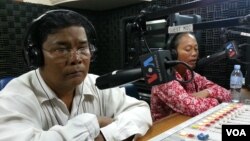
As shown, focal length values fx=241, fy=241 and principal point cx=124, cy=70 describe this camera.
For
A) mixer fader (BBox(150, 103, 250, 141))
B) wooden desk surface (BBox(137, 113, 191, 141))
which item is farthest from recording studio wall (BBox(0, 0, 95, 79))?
mixer fader (BBox(150, 103, 250, 141))

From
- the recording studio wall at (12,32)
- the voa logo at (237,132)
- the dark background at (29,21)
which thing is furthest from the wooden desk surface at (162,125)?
the recording studio wall at (12,32)

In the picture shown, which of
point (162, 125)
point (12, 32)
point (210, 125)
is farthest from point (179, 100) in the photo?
point (12, 32)

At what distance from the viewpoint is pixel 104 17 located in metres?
3.03

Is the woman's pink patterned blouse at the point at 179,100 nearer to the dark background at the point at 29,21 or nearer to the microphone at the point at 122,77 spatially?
the dark background at the point at 29,21

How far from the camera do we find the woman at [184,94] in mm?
1323

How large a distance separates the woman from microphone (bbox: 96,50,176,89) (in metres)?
0.69

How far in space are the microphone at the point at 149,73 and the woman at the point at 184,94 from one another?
69 cm

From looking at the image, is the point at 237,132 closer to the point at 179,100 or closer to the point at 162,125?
the point at 162,125

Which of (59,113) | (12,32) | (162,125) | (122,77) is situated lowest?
(162,125)

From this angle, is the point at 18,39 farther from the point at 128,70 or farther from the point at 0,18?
the point at 128,70

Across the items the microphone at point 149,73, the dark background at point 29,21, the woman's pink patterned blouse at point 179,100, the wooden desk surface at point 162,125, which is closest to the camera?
the microphone at point 149,73

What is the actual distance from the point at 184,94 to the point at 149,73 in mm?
923

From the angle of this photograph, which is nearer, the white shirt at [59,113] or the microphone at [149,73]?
the microphone at [149,73]

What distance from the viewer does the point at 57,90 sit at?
3.24ft
